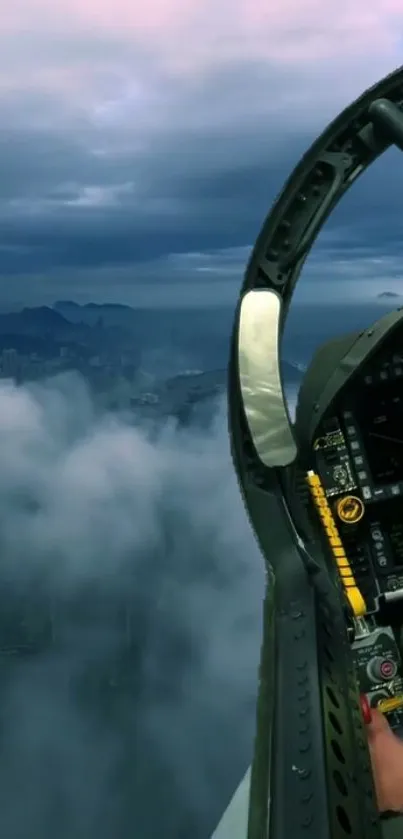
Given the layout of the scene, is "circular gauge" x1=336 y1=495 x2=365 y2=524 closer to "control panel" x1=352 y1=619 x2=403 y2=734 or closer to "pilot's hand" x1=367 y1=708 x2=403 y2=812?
"control panel" x1=352 y1=619 x2=403 y2=734

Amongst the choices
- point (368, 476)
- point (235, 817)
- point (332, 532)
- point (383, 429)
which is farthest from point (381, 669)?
point (383, 429)

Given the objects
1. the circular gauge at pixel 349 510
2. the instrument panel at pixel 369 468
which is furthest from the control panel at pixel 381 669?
the circular gauge at pixel 349 510

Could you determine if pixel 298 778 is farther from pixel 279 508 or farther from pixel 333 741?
pixel 279 508

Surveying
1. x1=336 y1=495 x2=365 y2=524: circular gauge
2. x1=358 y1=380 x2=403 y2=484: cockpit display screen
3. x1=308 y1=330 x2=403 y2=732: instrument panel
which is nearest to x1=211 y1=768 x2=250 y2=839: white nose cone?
x1=308 y1=330 x2=403 y2=732: instrument panel

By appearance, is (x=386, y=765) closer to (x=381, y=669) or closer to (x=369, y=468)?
(x=381, y=669)

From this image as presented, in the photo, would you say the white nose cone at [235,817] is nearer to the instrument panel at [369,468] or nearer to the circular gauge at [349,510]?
the instrument panel at [369,468]
